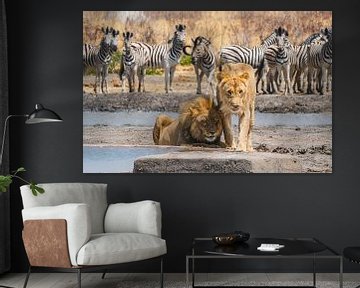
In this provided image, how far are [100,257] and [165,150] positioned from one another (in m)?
1.61

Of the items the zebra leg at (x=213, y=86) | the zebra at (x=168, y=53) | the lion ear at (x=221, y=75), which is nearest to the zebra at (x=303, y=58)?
the lion ear at (x=221, y=75)

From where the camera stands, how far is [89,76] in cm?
602

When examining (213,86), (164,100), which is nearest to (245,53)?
(213,86)

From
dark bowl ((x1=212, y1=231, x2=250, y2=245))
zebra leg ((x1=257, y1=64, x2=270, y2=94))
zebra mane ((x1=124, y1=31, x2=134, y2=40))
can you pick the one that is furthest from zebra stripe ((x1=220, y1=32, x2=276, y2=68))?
dark bowl ((x1=212, y1=231, x2=250, y2=245))

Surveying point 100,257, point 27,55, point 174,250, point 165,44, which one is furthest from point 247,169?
point 27,55

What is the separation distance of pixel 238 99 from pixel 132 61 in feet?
3.44

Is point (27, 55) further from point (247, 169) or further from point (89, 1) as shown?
point (247, 169)

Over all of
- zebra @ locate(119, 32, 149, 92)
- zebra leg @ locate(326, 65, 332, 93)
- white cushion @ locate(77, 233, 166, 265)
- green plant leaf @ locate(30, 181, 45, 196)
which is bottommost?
white cushion @ locate(77, 233, 166, 265)

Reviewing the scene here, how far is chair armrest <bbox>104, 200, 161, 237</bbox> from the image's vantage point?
5176 mm

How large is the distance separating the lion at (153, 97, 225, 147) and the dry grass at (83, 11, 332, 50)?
58 centimetres

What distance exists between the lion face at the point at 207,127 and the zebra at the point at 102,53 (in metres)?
0.90

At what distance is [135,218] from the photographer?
530 centimetres

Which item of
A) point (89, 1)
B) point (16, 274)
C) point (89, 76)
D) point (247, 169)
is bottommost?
point (16, 274)

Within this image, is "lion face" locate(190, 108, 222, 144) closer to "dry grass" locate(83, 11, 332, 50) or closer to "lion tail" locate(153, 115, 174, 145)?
"lion tail" locate(153, 115, 174, 145)
